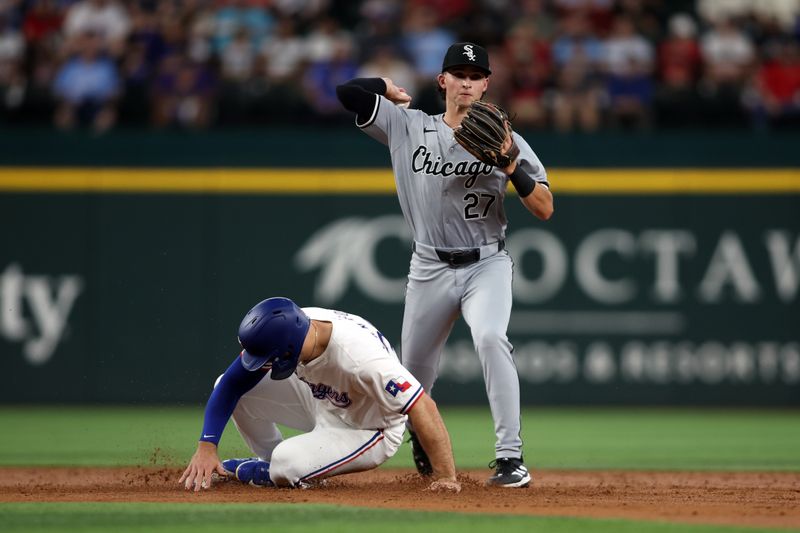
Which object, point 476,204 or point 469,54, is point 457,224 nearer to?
point 476,204

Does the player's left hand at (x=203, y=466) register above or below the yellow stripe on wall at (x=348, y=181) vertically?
below

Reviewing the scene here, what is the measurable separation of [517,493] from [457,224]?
4.64 ft

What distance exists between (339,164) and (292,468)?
6733mm

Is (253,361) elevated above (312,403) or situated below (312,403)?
above

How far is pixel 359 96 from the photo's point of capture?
20.9ft

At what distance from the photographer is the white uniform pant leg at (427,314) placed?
20.6 ft

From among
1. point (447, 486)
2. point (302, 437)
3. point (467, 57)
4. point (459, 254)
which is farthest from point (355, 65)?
point (447, 486)

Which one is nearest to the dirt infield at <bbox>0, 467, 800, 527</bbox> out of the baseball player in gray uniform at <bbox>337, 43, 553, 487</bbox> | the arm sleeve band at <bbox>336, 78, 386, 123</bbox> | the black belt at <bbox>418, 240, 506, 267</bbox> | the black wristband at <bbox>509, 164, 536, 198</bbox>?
the baseball player in gray uniform at <bbox>337, 43, 553, 487</bbox>

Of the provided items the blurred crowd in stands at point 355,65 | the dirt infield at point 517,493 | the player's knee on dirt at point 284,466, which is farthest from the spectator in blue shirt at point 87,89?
the player's knee on dirt at point 284,466

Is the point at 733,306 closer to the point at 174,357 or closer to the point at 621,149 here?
the point at 621,149

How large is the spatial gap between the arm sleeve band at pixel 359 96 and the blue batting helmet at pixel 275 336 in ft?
4.35

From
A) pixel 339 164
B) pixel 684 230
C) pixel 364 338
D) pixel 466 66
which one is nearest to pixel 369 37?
pixel 339 164

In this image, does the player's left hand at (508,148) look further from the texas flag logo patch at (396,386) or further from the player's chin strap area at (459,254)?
the texas flag logo patch at (396,386)

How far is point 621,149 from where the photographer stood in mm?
12234
